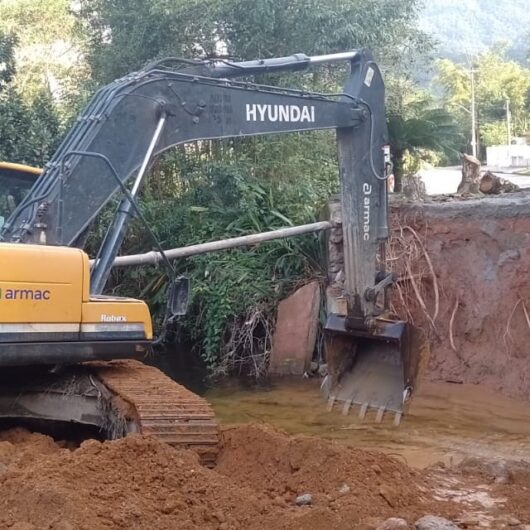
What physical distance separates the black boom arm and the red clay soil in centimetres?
233

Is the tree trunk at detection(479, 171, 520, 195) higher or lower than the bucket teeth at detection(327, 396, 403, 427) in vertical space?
higher

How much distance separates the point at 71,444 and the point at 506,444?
3.74 meters

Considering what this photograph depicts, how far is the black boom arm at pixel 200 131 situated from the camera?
616 centimetres

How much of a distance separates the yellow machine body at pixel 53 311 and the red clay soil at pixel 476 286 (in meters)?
5.23

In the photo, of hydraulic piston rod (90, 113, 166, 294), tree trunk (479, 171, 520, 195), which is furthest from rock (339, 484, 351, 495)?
tree trunk (479, 171, 520, 195)

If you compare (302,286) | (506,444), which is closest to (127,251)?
(302,286)

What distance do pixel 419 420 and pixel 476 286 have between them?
226 cm

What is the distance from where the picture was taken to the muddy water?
780 centimetres

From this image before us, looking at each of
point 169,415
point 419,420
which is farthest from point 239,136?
point 419,420

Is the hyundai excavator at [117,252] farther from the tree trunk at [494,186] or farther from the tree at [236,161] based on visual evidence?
the tree trunk at [494,186]

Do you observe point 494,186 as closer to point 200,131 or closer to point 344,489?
point 200,131

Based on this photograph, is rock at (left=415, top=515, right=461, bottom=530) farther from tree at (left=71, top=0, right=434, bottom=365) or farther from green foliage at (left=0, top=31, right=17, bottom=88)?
green foliage at (left=0, top=31, right=17, bottom=88)

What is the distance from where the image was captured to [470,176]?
12.2m

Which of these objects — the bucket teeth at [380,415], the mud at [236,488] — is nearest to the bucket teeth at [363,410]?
the bucket teeth at [380,415]
